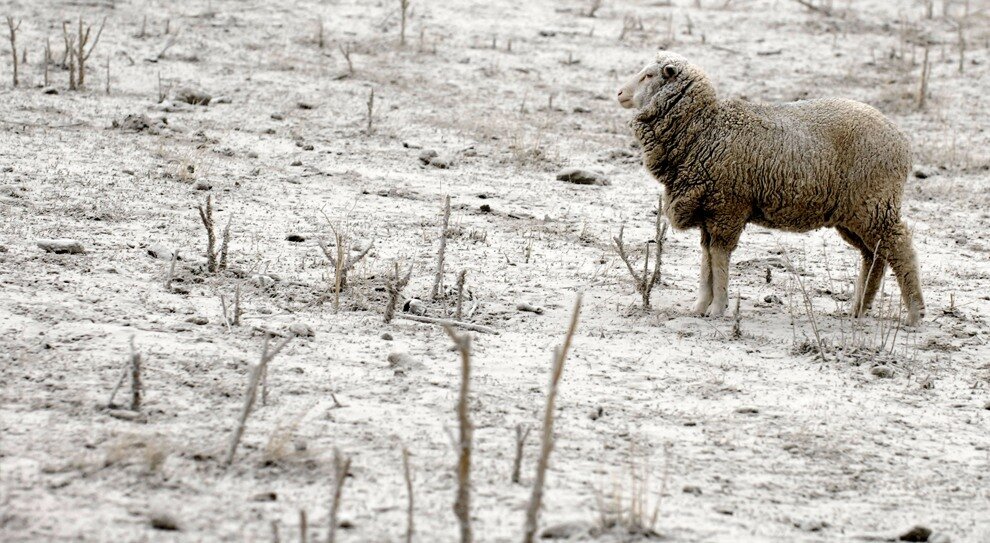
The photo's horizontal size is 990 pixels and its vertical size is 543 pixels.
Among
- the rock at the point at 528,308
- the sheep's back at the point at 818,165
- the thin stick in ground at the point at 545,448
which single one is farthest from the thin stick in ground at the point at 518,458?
the sheep's back at the point at 818,165

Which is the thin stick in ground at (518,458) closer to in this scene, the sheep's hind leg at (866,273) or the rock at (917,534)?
the rock at (917,534)

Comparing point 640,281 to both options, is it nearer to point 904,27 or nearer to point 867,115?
point 867,115

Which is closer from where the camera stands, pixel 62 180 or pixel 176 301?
pixel 176 301

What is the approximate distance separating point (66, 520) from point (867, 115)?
17.9ft

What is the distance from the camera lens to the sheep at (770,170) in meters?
7.66

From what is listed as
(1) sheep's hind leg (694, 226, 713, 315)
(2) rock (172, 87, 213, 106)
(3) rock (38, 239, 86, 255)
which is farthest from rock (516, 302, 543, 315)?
(2) rock (172, 87, 213, 106)

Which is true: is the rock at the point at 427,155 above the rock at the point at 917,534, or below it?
above

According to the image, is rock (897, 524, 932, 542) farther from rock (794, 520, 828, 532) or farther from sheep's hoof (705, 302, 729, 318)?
sheep's hoof (705, 302, 729, 318)

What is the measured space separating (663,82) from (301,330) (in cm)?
299

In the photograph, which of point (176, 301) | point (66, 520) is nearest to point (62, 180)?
point (176, 301)

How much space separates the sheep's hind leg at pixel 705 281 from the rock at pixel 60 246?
3893mm

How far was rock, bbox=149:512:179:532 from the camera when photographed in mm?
4426

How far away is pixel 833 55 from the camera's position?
Answer: 1455 centimetres

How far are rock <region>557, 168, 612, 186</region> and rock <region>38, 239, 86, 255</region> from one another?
4.45 m
